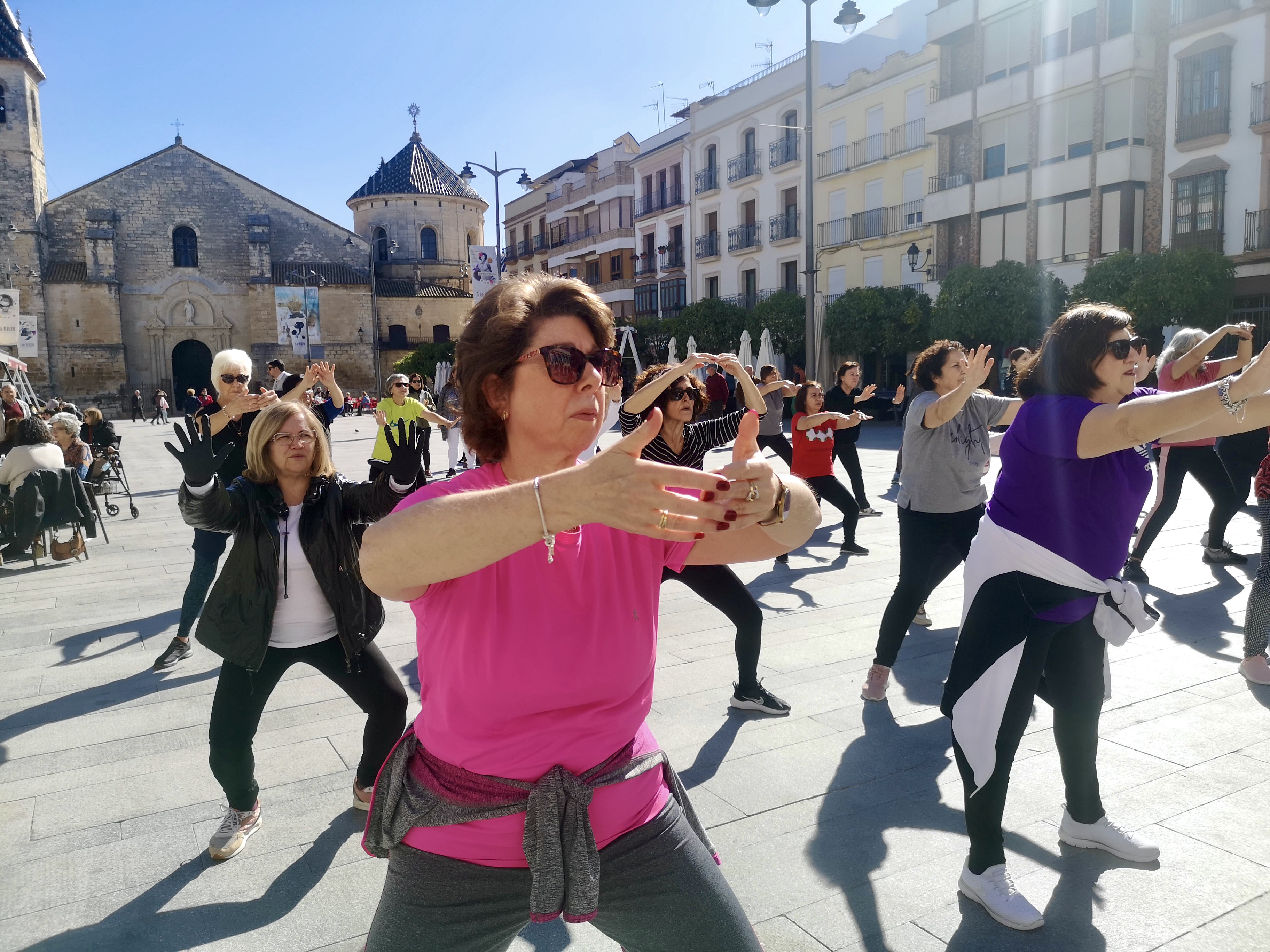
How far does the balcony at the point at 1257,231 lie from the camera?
22.0 meters

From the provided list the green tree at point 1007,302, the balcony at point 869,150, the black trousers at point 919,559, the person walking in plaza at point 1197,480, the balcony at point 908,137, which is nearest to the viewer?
the black trousers at point 919,559

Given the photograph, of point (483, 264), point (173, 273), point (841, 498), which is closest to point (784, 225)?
point (483, 264)

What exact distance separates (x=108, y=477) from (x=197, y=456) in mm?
11493

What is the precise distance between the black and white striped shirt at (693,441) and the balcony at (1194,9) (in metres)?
25.2

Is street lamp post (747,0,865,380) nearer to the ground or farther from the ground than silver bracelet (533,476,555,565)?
farther from the ground

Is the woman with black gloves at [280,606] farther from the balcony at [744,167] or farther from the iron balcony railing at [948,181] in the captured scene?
the balcony at [744,167]

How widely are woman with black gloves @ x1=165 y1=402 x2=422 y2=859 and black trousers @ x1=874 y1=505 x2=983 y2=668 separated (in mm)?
2448

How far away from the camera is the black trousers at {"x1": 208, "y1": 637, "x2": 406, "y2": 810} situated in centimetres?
341

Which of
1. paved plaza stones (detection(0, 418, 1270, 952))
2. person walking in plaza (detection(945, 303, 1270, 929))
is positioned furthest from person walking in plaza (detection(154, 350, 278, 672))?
person walking in plaza (detection(945, 303, 1270, 929))

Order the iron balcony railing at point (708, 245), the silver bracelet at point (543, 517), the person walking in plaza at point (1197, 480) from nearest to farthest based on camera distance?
the silver bracelet at point (543, 517)
the person walking in plaza at point (1197, 480)
the iron balcony railing at point (708, 245)

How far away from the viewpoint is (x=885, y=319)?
97.9ft

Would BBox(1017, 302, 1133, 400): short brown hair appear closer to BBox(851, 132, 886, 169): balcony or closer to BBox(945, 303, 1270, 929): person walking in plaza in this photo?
BBox(945, 303, 1270, 929): person walking in plaza

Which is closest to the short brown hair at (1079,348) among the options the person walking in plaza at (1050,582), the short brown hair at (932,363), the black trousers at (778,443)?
the person walking in plaza at (1050,582)

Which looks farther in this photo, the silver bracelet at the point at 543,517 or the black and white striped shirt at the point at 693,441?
the black and white striped shirt at the point at 693,441
